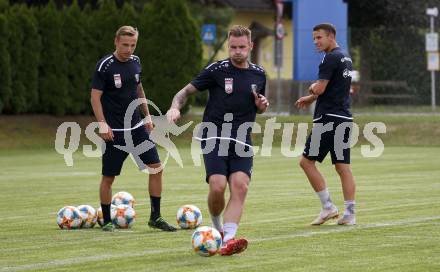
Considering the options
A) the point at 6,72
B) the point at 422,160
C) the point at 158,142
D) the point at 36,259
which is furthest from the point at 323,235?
the point at 6,72

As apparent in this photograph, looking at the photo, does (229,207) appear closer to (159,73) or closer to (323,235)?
(323,235)

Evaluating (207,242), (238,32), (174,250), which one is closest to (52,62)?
(174,250)

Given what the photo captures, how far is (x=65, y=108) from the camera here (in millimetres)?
36469

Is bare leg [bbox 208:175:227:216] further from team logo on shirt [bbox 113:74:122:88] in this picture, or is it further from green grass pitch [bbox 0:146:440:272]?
team logo on shirt [bbox 113:74:122:88]

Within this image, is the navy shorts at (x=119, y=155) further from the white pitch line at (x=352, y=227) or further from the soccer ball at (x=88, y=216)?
the white pitch line at (x=352, y=227)

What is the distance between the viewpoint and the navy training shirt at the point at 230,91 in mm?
10883

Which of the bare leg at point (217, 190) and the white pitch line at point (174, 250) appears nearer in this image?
the white pitch line at point (174, 250)

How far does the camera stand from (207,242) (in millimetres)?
10250

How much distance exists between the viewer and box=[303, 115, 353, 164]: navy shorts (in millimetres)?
13164

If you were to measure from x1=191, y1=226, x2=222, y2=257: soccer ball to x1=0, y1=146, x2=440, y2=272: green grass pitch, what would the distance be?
0.09m

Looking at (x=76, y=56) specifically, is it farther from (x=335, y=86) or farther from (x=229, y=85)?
(x=229, y=85)

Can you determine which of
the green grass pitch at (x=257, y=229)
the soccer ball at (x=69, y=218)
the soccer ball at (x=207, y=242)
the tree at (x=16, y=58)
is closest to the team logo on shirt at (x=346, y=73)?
the green grass pitch at (x=257, y=229)

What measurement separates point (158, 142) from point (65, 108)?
15.2 feet

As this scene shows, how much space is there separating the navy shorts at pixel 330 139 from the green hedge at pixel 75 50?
22.6 metres
